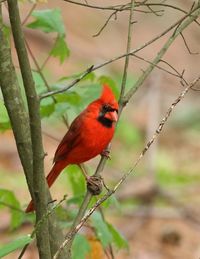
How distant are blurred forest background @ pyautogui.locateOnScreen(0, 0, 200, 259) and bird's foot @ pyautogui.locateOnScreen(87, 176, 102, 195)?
126 mm

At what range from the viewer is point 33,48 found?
1070cm

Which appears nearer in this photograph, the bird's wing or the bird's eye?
the bird's eye

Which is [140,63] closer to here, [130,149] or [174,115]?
[174,115]

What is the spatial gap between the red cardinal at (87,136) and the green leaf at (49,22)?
0.38m

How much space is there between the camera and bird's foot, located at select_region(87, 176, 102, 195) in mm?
2953

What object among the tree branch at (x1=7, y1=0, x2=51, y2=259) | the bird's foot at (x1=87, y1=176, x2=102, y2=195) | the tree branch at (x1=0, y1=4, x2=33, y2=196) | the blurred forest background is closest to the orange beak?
the blurred forest background

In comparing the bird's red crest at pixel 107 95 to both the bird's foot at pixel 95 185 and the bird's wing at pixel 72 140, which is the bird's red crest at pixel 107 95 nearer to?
the bird's wing at pixel 72 140

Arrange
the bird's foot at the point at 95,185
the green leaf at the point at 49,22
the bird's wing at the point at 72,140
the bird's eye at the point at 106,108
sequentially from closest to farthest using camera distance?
1. the bird's foot at the point at 95,185
2. the green leaf at the point at 49,22
3. the bird's eye at the point at 106,108
4. the bird's wing at the point at 72,140

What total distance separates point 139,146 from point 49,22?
17.8 ft

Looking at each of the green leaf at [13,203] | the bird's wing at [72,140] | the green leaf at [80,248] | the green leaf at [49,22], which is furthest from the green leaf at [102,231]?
the green leaf at [49,22]

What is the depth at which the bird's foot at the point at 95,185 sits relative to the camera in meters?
2.95

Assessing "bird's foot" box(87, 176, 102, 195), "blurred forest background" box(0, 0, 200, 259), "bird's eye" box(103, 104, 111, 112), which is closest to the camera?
"bird's foot" box(87, 176, 102, 195)

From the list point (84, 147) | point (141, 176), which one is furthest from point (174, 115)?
point (84, 147)

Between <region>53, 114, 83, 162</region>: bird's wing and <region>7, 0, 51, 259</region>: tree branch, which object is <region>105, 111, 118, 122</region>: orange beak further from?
<region>7, 0, 51, 259</region>: tree branch
